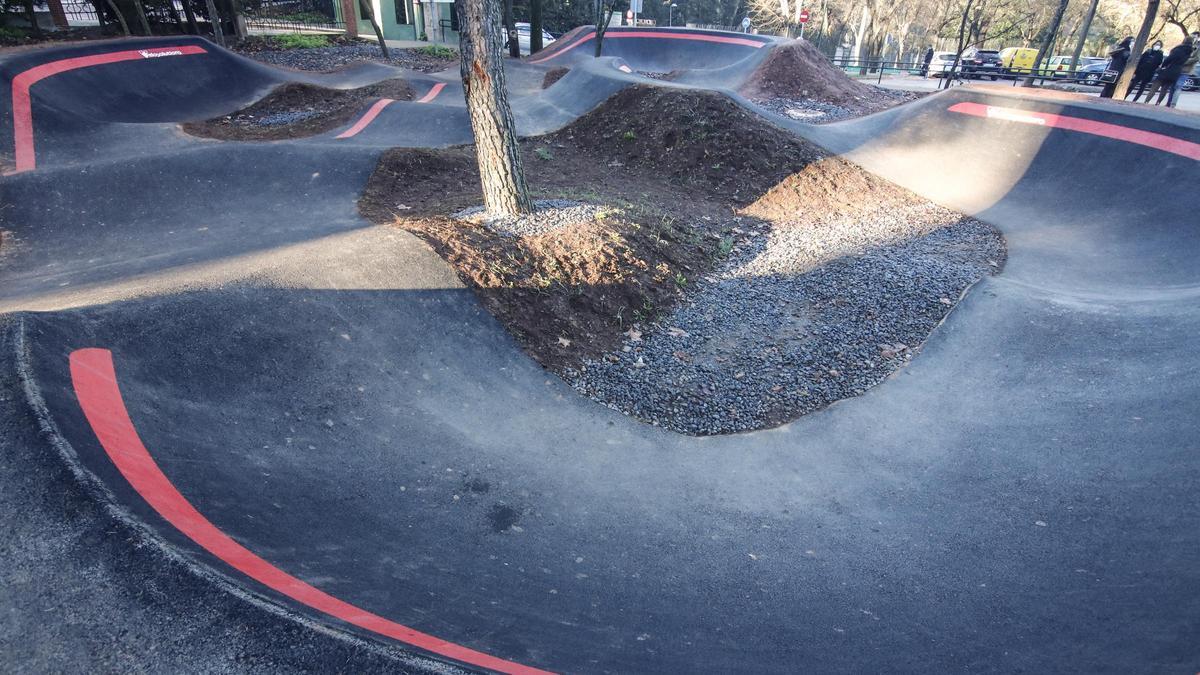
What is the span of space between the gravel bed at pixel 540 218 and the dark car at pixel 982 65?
96.9 ft

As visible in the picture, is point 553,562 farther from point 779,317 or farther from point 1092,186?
point 1092,186

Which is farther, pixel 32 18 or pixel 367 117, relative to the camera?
pixel 32 18

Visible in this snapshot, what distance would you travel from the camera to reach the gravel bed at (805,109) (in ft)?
64.7

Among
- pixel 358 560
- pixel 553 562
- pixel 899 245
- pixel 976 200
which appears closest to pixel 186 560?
pixel 358 560

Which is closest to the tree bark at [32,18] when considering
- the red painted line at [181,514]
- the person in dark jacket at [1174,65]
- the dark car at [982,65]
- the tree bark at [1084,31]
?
the red painted line at [181,514]

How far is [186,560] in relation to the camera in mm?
2850

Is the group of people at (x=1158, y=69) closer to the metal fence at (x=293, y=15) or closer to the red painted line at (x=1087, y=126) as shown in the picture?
the red painted line at (x=1087, y=126)

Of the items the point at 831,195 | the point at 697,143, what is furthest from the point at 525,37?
the point at 831,195

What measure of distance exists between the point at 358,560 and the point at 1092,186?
551 inches

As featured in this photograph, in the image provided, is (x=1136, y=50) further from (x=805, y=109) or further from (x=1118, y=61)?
(x=805, y=109)

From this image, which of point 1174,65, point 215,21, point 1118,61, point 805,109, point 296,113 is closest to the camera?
point 1174,65

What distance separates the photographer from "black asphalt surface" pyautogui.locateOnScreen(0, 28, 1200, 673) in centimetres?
296

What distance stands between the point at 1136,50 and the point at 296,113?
2472cm

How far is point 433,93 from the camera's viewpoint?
762 inches
